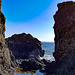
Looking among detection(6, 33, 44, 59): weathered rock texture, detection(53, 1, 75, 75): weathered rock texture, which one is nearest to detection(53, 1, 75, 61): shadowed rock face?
detection(53, 1, 75, 75): weathered rock texture

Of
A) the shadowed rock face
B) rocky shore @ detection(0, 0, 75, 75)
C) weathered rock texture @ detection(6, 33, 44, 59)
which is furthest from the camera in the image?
weathered rock texture @ detection(6, 33, 44, 59)

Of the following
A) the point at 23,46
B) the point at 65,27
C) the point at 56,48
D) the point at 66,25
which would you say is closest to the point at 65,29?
the point at 65,27

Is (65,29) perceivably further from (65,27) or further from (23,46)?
(23,46)

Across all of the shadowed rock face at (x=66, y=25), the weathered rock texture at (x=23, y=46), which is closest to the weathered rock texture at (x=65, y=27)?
the shadowed rock face at (x=66, y=25)

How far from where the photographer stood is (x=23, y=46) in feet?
256

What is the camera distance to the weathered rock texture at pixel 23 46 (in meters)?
74.4

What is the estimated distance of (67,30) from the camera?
30.8m

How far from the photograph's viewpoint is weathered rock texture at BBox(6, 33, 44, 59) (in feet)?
244

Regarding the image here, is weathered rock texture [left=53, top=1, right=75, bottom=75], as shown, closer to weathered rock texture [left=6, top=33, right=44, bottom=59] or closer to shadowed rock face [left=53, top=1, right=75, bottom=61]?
shadowed rock face [left=53, top=1, right=75, bottom=61]

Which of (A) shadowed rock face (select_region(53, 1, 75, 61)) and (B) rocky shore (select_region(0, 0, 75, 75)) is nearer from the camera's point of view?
(B) rocky shore (select_region(0, 0, 75, 75))

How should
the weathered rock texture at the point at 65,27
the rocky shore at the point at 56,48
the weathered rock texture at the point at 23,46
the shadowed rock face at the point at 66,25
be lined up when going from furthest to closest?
the weathered rock texture at the point at 23,46, the shadowed rock face at the point at 66,25, the weathered rock texture at the point at 65,27, the rocky shore at the point at 56,48

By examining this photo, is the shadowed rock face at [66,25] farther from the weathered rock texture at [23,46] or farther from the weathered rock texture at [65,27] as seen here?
the weathered rock texture at [23,46]

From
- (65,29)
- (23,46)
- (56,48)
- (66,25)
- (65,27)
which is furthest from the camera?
(23,46)

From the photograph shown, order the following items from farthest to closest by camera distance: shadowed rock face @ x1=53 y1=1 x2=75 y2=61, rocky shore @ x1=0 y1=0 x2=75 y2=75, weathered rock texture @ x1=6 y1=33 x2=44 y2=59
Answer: weathered rock texture @ x1=6 y1=33 x2=44 y2=59, shadowed rock face @ x1=53 y1=1 x2=75 y2=61, rocky shore @ x1=0 y1=0 x2=75 y2=75
